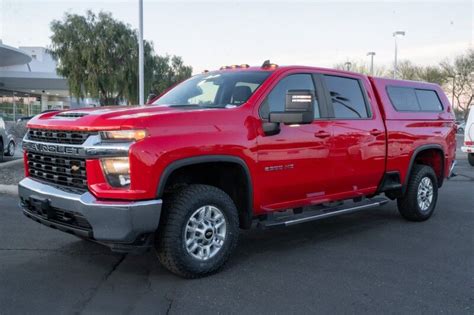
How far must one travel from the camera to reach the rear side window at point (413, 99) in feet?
22.0

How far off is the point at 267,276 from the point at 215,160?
1217mm

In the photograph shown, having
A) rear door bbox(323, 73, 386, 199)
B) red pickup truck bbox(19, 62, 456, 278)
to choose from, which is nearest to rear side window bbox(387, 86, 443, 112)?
red pickup truck bbox(19, 62, 456, 278)

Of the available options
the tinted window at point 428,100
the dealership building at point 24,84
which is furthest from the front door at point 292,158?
the dealership building at point 24,84

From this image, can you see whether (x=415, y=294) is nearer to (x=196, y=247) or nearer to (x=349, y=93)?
(x=196, y=247)

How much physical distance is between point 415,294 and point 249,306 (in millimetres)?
1471

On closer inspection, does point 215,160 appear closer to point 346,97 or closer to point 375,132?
point 346,97

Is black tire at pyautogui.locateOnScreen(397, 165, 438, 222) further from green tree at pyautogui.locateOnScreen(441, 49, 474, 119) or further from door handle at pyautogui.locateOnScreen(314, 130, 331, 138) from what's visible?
green tree at pyautogui.locateOnScreen(441, 49, 474, 119)

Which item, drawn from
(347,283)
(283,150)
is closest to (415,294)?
(347,283)

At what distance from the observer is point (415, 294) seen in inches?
164

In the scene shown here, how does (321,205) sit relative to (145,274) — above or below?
above

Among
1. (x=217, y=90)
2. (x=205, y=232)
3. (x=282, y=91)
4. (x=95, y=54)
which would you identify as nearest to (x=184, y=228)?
(x=205, y=232)

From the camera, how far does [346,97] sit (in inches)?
234

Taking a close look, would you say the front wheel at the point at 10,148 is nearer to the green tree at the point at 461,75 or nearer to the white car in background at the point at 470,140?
the white car in background at the point at 470,140

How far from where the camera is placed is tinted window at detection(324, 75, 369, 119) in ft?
18.9
